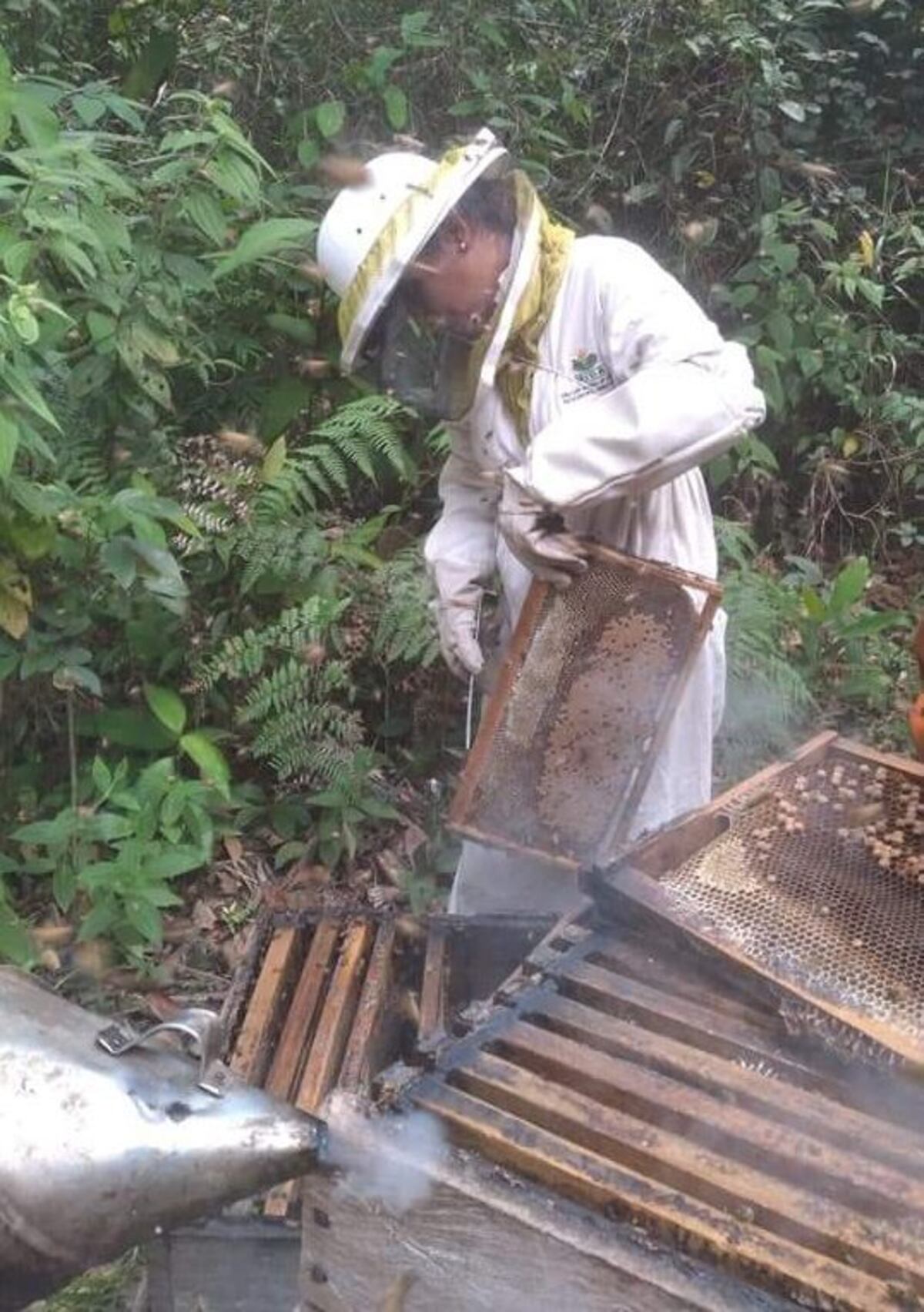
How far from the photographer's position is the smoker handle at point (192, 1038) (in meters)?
1.73

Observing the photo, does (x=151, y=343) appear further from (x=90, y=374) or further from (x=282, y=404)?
(x=282, y=404)

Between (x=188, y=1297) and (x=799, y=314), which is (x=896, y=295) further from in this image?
(x=188, y=1297)

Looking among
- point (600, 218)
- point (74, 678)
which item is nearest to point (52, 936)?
point (74, 678)

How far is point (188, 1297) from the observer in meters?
2.54

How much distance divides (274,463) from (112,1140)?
302 centimetres

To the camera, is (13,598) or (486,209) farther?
(13,598)

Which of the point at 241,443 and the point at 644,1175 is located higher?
the point at 644,1175

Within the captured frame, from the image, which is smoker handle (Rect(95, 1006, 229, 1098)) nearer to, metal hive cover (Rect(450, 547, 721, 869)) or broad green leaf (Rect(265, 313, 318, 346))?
metal hive cover (Rect(450, 547, 721, 869))

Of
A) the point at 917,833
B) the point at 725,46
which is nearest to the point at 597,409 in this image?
the point at 917,833

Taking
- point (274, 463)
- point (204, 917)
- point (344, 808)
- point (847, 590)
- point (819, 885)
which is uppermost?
point (819, 885)

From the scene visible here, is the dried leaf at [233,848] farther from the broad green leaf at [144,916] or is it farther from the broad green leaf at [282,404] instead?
the broad green leaf at [282,404]

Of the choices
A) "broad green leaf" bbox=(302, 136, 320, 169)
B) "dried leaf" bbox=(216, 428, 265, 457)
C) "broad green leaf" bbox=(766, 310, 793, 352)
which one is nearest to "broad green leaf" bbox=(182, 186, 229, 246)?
"dried leaf" bbox=(216, 428, 265, 457)

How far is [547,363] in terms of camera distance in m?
2.90

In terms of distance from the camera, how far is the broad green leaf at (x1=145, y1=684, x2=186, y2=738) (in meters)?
4.04
